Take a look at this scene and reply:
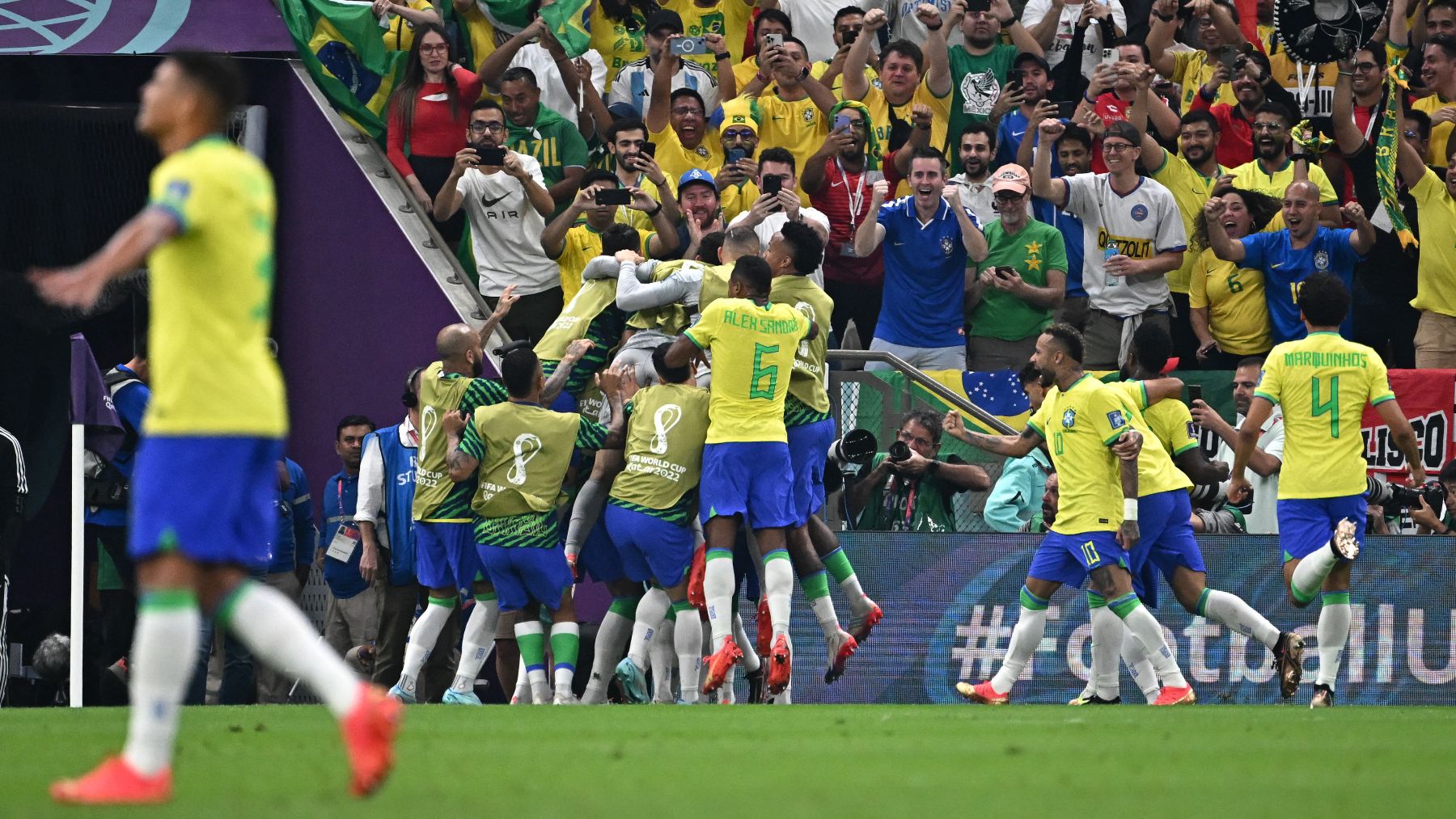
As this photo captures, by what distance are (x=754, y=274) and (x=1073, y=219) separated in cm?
493

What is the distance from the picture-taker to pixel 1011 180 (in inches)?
561

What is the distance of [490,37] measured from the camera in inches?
617

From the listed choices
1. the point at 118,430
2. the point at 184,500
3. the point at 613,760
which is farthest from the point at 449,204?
the point at 184,500

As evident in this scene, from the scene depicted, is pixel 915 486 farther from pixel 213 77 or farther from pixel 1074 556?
pixel 213 77

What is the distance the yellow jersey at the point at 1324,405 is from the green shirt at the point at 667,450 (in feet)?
11.6

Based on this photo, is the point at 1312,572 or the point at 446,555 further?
the point at 446,555

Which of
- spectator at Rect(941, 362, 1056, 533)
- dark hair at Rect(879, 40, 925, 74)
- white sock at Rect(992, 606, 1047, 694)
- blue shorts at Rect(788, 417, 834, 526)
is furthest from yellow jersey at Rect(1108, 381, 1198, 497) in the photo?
dark hair at Rect(879, 40, 925, 74)

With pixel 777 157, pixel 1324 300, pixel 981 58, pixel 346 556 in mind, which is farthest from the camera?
pixel 981 58

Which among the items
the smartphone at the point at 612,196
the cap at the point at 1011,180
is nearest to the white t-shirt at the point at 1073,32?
the cap at the point at 1011,180

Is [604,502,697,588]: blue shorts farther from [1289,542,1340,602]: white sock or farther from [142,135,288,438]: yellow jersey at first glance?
[142,135,288,438]: yellow jersey

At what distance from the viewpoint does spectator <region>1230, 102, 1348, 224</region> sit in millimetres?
14922

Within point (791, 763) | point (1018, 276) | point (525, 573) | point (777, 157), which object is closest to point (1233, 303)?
point (1018, 276)

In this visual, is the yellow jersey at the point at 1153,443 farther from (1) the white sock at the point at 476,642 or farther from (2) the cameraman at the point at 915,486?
(1) the white sock at the point at 476,642

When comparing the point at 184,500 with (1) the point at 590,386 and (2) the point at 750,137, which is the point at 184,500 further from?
(2) the point at 750,137
